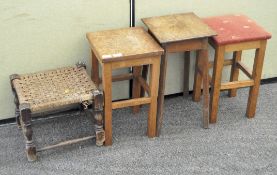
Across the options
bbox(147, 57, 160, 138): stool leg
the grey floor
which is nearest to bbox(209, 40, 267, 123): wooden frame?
the grey floor

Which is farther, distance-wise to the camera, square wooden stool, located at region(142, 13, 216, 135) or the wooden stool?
the wooden stool

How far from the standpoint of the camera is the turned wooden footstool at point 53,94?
2.24m

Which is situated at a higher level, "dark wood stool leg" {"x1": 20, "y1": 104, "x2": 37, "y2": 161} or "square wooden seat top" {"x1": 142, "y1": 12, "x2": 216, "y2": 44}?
"square wooden seat top" {"x1": 142, "y1": 12, "x2": 216, "y2": 44}

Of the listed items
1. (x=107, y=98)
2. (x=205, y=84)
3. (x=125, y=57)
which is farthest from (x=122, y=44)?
(x=205, y=84)

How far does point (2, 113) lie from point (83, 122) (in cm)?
51

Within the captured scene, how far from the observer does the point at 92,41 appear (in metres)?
2.38

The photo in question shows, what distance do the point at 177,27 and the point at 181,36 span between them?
5.2 inches

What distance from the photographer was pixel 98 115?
2.37 meters

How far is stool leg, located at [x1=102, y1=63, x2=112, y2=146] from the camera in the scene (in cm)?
224

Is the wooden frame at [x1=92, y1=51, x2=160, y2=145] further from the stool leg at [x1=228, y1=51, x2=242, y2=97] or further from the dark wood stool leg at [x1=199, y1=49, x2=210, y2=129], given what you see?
the stool leg at [x1=228, y1=51, x2=242, y2=97]

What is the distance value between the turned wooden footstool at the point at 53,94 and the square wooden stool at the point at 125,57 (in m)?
0.06

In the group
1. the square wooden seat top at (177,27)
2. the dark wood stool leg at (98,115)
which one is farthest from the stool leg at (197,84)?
the dark wood stool leg at (98,115)

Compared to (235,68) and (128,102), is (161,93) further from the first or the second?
(235,68)

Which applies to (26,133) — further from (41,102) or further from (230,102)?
(230,102)
